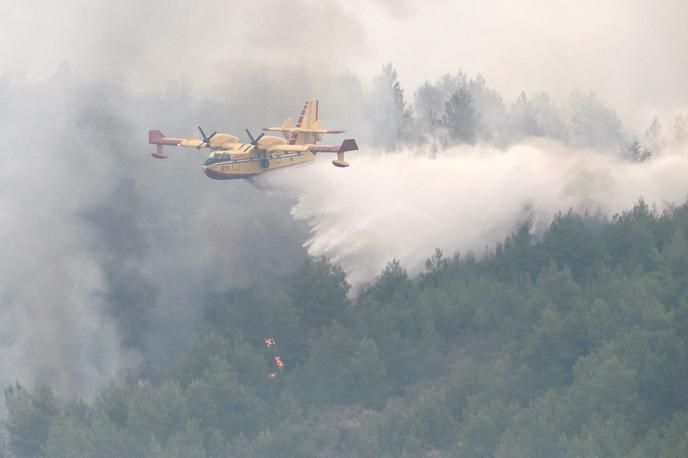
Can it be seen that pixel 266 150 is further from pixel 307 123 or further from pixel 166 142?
pixel 166 142

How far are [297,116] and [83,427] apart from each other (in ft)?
84.3

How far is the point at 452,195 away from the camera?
128875 millimetres

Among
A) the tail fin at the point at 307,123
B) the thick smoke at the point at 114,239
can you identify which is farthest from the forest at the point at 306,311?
the tail fin at the point at 307,123

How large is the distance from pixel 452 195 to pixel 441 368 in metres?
11.7

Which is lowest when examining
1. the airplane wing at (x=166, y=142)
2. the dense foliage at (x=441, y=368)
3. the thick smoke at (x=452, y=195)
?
the dense foliage at (x=441, y=368)

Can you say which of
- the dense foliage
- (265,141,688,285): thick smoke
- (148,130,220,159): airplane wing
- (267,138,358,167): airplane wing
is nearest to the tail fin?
(267,138,358,167): airplane wing

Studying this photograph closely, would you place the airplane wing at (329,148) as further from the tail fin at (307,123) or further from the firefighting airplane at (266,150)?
the tail fin at (307,123)

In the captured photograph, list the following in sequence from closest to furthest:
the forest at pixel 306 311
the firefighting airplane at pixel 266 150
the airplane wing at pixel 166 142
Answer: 1. the forest at pixel 306 311
2. the firefighting airplane at pixel 266 150
3. the airplane wing at pixel 166 142

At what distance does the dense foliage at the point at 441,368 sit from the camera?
108m

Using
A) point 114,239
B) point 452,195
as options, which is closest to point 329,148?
point 452,195

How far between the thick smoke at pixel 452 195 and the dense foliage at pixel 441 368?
43.2 inches

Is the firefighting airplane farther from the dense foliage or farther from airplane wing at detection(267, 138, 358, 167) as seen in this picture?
the dense foliage

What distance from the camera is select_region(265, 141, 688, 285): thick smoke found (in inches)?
4961

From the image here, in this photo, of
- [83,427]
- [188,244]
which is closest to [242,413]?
[83,427]
